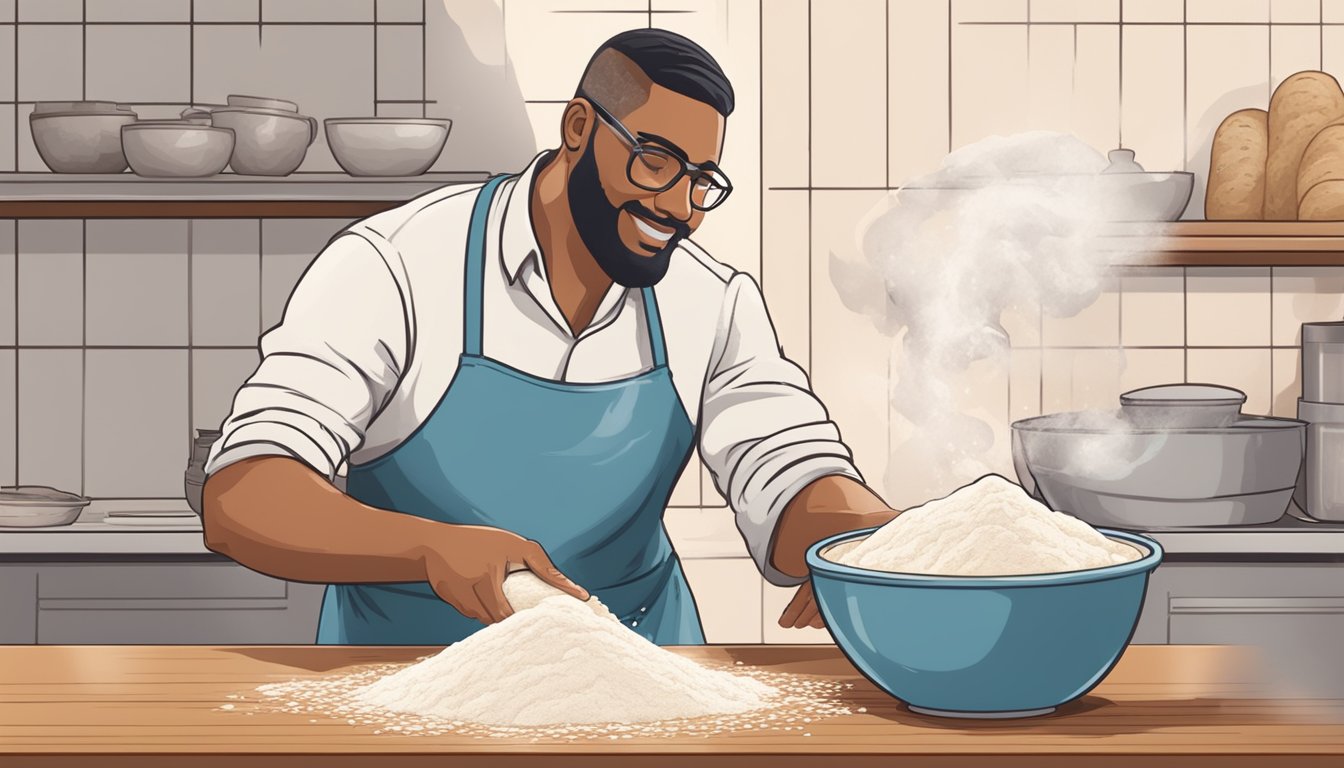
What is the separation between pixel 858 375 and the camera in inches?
119

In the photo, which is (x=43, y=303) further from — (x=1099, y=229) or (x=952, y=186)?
(x=1099, y=229)

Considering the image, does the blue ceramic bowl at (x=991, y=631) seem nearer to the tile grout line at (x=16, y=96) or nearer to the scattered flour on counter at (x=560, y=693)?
the scattered flour on counter at (x=560, y=693)

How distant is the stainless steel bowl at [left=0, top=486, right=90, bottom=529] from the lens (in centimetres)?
257

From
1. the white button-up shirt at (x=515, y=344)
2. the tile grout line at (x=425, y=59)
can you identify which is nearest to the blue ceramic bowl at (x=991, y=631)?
the white button-up shirt at (x=515, y=344)

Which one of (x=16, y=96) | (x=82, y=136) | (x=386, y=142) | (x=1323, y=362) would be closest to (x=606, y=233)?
(x=386, y=142)

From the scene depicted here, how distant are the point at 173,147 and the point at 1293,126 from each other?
209cm

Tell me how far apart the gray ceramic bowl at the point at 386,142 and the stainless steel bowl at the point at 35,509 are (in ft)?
2.58

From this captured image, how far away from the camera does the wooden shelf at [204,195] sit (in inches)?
104

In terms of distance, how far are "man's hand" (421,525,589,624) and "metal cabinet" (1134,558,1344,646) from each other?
5.32 feet

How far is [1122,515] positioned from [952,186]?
0.83 m

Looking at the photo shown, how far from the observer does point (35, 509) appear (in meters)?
2.58

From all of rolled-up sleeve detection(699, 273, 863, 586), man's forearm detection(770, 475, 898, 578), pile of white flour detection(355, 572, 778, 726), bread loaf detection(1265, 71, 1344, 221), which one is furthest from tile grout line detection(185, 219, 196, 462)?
bread loaf detection(1265, 71, 1344, 221)

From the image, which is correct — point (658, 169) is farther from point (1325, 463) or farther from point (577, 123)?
point (1325, 463)

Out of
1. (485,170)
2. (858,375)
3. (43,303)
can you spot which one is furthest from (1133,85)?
(43,303)
